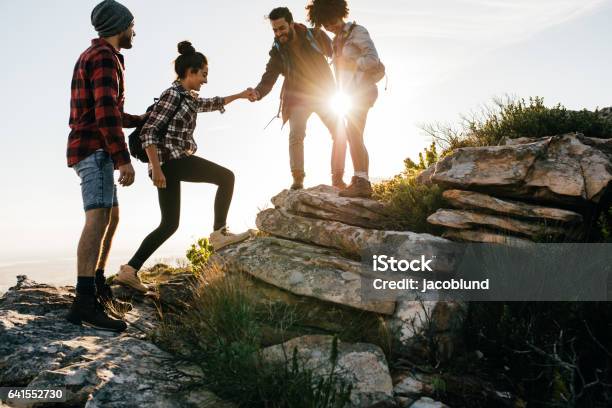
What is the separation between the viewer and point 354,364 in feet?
11.3

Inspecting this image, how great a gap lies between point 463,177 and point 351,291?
2060mm

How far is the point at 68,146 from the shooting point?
427 cm

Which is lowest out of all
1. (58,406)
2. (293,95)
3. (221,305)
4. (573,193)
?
(58,406)

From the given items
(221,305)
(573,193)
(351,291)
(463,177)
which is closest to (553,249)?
(573,193)

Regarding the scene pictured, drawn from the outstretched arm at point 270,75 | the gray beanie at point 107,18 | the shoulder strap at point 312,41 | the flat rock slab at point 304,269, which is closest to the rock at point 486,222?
the flat rock slab at point 304,269

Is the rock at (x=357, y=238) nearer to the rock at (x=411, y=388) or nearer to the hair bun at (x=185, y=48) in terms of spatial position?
the rock at (x=411, y=388)

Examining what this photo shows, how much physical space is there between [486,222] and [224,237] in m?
3.26

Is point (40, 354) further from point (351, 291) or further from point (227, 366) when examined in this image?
point (351, 291)

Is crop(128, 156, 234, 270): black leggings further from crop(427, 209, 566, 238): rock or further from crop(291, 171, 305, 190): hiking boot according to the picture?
crop(427, 209, 566, 238): rock

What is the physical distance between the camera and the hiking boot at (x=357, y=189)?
19.8 feet

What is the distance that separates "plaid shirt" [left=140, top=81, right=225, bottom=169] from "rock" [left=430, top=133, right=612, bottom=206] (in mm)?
3254

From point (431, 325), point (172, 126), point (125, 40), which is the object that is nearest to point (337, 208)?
point (431, 325)

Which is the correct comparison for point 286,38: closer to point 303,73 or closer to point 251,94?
point 303,73

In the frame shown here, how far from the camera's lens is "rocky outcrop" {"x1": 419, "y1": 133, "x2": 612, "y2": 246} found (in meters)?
4.61
